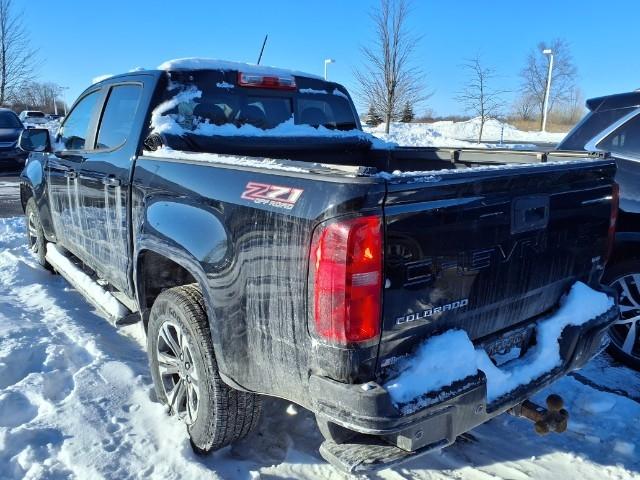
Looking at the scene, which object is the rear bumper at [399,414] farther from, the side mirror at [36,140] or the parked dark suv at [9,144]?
the parked dark suv at [9,144]

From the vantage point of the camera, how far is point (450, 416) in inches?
78.9

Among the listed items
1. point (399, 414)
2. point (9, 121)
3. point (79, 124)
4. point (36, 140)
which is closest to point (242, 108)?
point (79, 124)

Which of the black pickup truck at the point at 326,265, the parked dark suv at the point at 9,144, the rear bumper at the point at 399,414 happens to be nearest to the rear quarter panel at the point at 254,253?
the black pickup truck at the point at 326,265

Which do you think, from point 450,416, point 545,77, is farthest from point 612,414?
point 545,77

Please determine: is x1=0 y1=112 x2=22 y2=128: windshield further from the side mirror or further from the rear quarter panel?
the rear quarter panel

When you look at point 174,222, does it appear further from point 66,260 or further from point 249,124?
point 66,260

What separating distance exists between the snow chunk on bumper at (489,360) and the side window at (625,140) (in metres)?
1.85

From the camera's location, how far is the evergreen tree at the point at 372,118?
21.6 meters

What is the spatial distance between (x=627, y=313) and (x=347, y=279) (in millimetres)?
3069

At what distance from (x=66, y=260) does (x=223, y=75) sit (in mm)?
2325

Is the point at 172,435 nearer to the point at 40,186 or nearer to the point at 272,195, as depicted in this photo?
the point at 272,195

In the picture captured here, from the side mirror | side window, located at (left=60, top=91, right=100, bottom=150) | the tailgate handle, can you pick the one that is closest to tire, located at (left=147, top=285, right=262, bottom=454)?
the tailgate handle

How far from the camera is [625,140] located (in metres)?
4.18

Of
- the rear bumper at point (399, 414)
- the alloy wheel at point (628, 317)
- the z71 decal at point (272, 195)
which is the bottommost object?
the alloy wheel at point (628, 317)
